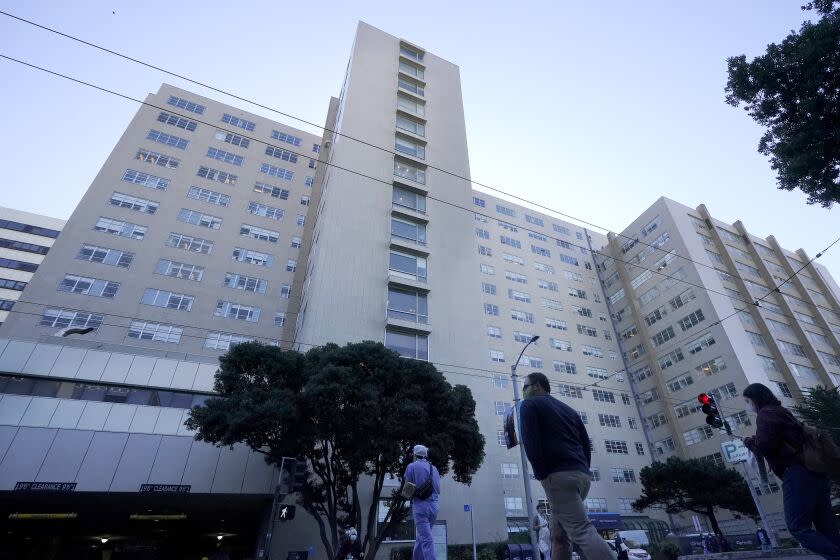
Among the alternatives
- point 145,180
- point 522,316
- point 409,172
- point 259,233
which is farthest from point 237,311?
point 522,316

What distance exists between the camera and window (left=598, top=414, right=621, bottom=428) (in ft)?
163

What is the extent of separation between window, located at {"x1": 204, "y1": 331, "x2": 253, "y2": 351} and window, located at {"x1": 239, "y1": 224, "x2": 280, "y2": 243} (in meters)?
11.1

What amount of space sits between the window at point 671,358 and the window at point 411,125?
39.8 metres

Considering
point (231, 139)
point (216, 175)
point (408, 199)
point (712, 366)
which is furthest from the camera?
point (231, 139)

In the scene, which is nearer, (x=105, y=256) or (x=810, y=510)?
(x=810, y=510)

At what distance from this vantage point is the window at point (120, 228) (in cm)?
3625

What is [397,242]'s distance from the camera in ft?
119

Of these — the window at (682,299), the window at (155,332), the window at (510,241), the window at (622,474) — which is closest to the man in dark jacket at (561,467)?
the window at (155,332)

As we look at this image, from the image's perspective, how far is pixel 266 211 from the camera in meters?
45.2

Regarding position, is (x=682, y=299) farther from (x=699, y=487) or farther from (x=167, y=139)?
(x=167, y=139)

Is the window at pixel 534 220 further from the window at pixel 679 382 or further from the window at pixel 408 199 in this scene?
the window at pixel 408 199

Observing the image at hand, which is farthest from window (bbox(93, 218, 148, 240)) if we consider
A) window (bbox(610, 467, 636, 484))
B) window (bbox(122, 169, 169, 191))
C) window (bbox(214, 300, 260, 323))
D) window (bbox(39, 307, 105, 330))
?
window (bbox(610, 467, 636, 484))

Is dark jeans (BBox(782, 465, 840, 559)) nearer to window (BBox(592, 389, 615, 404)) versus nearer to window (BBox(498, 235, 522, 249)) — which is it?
window (BBox(592, 389, 615, 404))

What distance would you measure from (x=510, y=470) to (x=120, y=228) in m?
41.3
